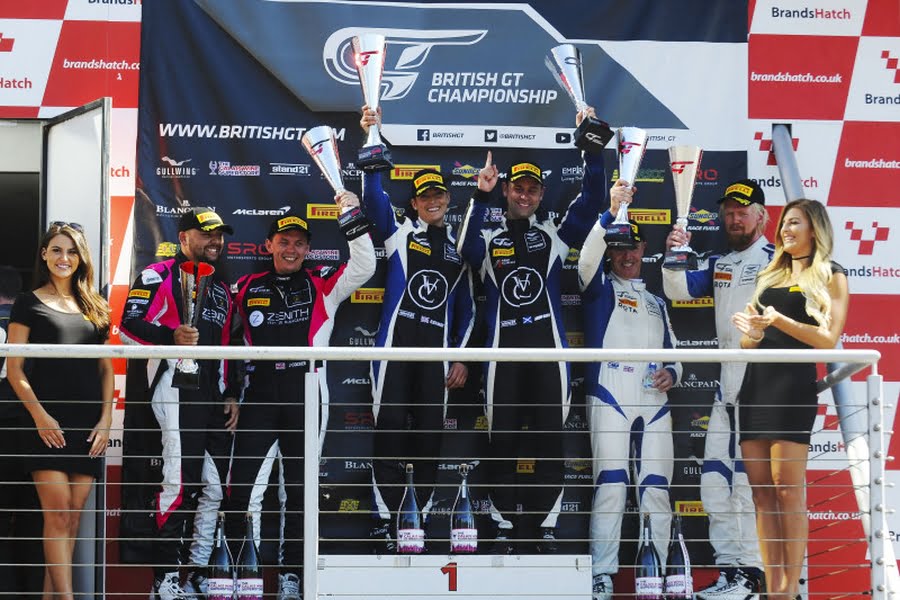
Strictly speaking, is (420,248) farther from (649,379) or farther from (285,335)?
(649,379)

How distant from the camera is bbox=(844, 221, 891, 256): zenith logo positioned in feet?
20.8

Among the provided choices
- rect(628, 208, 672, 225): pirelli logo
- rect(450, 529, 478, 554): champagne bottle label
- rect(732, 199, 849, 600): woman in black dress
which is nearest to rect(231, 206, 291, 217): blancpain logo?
rect(628, 208, 672, 225): pirelli logo

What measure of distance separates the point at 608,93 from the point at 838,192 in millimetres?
1181

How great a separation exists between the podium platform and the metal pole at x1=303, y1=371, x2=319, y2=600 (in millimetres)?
1212

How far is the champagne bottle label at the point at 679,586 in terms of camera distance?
516 cm

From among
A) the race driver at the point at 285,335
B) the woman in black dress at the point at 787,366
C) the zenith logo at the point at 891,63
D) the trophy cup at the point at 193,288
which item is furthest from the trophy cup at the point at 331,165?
the zenith logo at the point at 891,63

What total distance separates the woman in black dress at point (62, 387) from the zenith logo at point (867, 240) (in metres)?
3.39

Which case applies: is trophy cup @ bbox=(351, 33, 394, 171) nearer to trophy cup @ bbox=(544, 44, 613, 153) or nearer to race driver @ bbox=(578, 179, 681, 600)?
trophy cup @ bbox=(544, 44, 613, 153)

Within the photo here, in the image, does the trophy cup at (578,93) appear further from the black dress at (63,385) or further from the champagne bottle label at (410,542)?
the black dress at (63,385)

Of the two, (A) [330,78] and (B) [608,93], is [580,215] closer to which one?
(B) [608,93]

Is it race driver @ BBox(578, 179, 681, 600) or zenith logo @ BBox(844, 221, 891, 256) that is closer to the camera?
race driver @ BBox(578, 179, 681, 600)

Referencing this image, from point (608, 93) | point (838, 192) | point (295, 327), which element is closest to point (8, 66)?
point (295, 327)

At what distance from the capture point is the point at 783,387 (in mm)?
4762

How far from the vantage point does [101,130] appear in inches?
222
